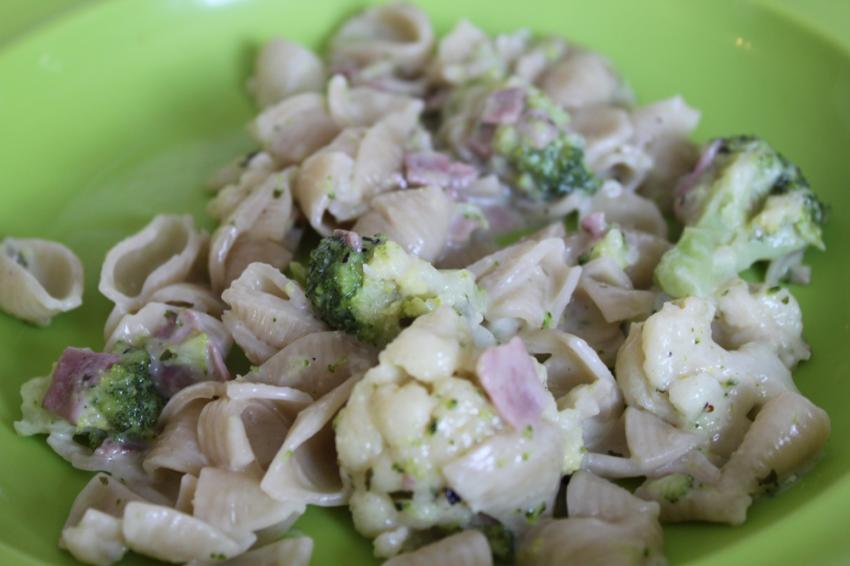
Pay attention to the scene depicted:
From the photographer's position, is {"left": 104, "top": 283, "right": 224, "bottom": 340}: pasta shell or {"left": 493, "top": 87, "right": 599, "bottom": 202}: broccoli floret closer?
{"left": 104, "top": 283, "right": 224, "bottom": 340}: pasta shell

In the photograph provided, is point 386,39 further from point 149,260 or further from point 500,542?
point 500,542

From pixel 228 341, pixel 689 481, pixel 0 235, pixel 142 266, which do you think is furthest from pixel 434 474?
pixel 0 235

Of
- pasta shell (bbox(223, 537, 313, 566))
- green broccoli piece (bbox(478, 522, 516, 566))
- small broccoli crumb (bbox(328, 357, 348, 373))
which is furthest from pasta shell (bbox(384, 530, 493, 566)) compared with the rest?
small broccoli crumb (bbox(328, 357, 348, 373))

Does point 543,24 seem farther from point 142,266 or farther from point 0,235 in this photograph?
point 0,235

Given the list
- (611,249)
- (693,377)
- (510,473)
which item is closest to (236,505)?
(510,473)

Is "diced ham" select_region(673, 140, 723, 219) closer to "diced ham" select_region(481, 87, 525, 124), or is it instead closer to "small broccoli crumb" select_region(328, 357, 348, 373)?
"diced ham" select_region(481, 87, 525, 124)
